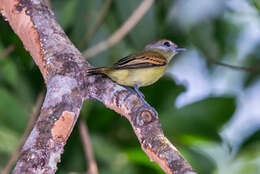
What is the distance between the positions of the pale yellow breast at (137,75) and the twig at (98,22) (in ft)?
3.24

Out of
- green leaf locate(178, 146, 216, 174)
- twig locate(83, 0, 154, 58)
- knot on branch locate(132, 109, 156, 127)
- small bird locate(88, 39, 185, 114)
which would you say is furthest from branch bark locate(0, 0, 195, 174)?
green leaf locate(178, 146, 216, 174)

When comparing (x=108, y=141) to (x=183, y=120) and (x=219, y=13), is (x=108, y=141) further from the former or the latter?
(x=219, y=13)

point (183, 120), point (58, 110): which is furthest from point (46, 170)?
point (183, 120)

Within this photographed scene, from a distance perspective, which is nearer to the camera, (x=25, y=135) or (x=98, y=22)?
(x=25, y=135)

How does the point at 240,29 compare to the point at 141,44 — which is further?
the point at 240,29

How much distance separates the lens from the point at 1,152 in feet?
14.8

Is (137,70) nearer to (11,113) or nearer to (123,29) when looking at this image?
(123,29)

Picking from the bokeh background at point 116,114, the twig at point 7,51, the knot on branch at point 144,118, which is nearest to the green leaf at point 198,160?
the bokeh background at point 116,114

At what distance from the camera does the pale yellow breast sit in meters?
3.79

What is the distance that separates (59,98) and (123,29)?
190 cm

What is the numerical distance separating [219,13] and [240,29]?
1.48m

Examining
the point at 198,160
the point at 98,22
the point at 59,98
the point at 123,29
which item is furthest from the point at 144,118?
the point at 98,22

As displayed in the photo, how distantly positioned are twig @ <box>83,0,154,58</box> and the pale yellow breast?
542 mm

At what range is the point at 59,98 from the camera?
265 centimetres
